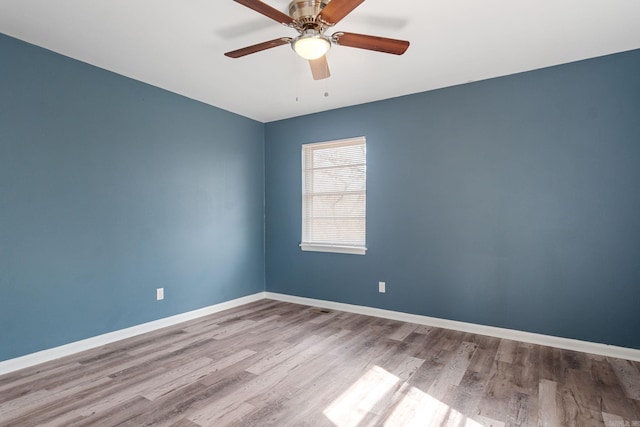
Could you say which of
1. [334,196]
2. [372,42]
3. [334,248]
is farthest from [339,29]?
[334,248]

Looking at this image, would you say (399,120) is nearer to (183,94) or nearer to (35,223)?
(183,94)

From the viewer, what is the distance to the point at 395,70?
123 inches

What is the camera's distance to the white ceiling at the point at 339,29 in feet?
7.24

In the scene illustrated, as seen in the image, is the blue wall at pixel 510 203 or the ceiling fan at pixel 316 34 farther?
the blue wall at pixel 510 203

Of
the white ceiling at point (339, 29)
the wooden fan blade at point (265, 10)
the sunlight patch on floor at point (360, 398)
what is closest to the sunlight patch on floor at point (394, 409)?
the sunlight patch on floor at point (360, 398)

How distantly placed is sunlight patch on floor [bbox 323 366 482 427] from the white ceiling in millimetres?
2582

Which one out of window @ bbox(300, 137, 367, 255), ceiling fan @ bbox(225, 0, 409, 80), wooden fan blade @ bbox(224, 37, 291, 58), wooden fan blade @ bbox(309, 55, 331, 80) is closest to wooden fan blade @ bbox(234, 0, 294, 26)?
ceiling fan @ bbox(225, 0, 409, 80)

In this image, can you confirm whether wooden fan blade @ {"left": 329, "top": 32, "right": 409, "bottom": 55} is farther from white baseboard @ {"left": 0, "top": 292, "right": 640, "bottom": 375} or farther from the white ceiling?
white baseboard @ {"left": 0, "top": 292, "right": 640, "bottom": 375}

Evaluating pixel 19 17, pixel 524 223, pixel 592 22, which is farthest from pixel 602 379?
pixel 19 17

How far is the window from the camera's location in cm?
413

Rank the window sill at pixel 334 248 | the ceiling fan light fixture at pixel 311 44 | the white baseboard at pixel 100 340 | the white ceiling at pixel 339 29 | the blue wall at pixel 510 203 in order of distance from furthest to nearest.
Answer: the window sill at pixel 334 248 → the blue wall at pixel 510 203 → the white baseboard at pixel 100 340 → the white ceiling at pixel 339 29 → the ceiling fan light fixture at pixel 311 44

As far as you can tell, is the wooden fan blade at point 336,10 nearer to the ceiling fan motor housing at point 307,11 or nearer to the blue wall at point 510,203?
the ceiling fan motor housing at point 307,11

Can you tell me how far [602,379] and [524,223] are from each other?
1.35m

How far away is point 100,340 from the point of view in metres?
3.04
